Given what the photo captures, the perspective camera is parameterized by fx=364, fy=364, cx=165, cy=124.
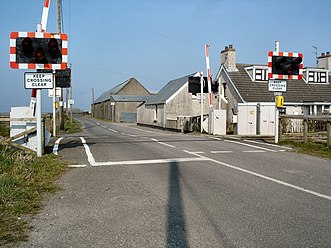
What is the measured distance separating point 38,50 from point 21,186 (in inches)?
193

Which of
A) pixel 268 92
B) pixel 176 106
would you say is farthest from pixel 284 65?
pixel 176 106

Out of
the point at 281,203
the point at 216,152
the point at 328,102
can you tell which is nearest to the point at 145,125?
the point at 328,102

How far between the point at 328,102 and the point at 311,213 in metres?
29.1

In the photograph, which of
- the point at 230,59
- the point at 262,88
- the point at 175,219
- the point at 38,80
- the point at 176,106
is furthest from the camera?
the point at 176,106

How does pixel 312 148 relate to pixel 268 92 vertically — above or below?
below

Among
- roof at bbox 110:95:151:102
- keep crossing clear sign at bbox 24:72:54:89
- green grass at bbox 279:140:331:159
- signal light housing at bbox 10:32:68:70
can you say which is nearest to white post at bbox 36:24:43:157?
keep crossing clear sign at bbox 24:72:54:89

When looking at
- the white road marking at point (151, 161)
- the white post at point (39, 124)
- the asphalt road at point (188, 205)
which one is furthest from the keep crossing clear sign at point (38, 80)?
the white road marking at point (151, 161)

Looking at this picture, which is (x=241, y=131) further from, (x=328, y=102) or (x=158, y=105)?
(x=158, y=105)

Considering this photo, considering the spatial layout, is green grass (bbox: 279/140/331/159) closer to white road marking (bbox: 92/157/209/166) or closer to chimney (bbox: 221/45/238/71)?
white road marking (bbox: 92/157/209/166)

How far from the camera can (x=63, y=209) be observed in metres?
5.58

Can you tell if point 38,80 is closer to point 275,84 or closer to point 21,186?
point 21,186

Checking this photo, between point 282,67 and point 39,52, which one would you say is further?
point 282,67

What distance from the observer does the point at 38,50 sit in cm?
1027

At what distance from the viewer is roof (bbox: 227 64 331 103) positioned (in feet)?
96.8
